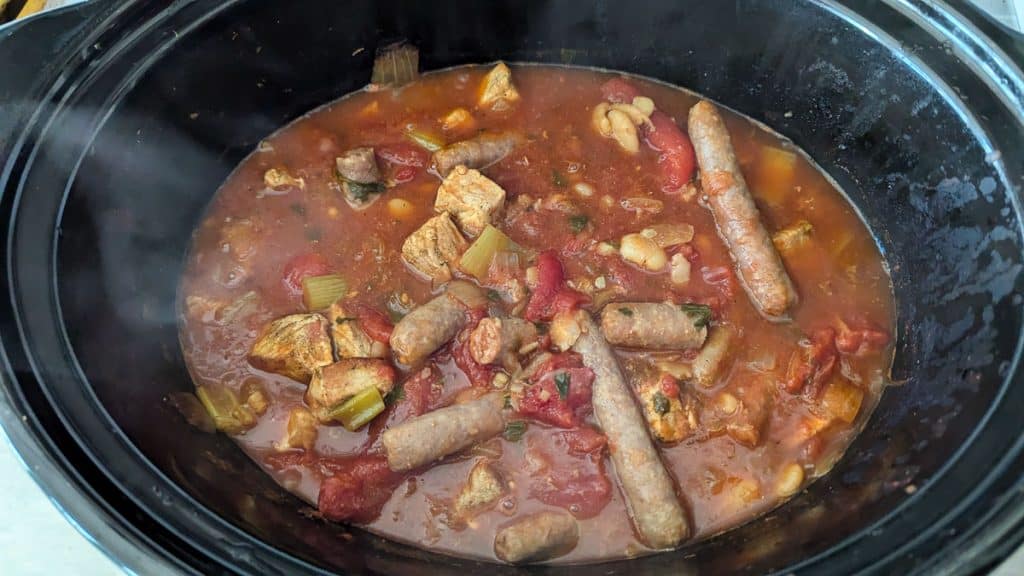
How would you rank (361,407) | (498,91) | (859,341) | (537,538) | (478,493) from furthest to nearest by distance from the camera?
(498,91) → (859,341) → (361,407) → (478,493) → (537,538)

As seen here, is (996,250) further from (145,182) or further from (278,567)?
(145,182)

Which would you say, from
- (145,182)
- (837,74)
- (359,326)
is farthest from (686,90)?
(145,182)

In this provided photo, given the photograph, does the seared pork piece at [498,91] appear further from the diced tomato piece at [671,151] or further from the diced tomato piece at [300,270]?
the diced tomato piece at [300,270]

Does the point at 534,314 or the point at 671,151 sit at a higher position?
the point at 671,151

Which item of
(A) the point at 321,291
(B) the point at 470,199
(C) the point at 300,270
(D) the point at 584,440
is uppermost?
(B) the point at 470,199

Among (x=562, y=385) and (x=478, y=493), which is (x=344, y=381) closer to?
(x=478, y=493)

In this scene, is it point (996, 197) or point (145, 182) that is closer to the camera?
point (996, 197)

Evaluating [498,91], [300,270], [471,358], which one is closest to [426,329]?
[471,358]

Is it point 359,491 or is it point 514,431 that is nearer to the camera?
point 359,491

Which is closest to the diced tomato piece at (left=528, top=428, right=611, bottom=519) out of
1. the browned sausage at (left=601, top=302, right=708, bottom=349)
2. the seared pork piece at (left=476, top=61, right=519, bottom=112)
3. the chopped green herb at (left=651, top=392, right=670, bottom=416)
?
the chopped green herb at (left=651, top=392, right=670, bottom=416)
